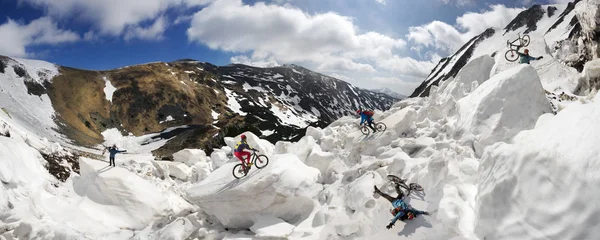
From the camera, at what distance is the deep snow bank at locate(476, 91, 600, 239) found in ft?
22.5

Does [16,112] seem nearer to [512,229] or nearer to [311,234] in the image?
[311,234]

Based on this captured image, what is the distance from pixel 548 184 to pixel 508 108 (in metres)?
10.0

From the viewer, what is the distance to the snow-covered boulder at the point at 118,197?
65.6ft

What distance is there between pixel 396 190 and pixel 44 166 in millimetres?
23606

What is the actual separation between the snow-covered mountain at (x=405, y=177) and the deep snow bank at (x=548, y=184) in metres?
0.03

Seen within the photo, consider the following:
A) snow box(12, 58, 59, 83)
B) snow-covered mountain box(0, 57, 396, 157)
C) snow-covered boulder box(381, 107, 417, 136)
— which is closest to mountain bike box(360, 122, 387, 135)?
snow-covered boulder box(381, 107, 417, 136)

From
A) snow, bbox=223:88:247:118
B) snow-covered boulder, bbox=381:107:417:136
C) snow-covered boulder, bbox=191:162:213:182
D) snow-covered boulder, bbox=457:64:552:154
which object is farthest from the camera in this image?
snow, bbox=223:88:247:118

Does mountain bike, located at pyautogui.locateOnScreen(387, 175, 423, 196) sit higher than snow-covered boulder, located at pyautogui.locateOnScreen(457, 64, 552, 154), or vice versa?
snow-covered boulder, located at pyautogui.locateOnScreen(457, 64, 552, 154)

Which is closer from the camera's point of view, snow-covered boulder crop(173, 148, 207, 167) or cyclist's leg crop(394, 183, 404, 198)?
cyclist's leg crop(394, 183, 404, 198)

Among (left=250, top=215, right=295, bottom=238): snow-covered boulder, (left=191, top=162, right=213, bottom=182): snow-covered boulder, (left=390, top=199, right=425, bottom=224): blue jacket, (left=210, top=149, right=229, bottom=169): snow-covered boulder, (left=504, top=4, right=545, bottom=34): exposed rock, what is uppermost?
(left=504, top=4, right=545, bottom=34): exposed rock

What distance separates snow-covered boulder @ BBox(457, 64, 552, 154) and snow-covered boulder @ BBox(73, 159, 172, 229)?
1992cm

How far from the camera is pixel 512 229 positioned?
340 inches

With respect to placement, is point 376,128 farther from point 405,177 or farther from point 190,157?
point 190,157

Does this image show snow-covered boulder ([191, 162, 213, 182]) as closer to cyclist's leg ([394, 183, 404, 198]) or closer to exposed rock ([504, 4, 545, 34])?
cyclist's leg ([394, 183, 404, 198])
